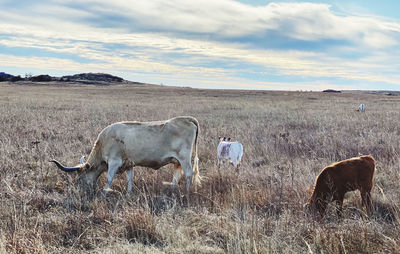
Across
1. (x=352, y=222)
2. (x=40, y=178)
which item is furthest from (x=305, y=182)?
(x=40, y=178)

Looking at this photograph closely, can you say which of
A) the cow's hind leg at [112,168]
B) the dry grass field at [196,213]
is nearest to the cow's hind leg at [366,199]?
the dry grass field at [196,213]

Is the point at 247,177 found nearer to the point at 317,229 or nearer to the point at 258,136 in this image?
the point at 317,229

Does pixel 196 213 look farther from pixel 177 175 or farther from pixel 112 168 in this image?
pixel 112 168

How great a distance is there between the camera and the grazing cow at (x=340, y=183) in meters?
5.25

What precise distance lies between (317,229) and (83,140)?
→ 8.94 metres

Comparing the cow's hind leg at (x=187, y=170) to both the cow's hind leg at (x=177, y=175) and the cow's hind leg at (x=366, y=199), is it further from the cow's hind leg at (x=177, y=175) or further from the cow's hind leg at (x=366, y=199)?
the cow's hind leg at (x=366, y=199)

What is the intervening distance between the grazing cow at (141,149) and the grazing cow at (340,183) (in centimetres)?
267

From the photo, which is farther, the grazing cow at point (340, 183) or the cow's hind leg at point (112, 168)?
the cow's hind leg at point (112, 168)

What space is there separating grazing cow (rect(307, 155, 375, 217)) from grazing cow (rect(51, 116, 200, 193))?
267cm

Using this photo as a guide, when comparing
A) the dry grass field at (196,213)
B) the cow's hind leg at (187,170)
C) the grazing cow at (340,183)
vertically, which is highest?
the grazing cow at (340,183)

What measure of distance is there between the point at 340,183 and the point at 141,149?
3804mm

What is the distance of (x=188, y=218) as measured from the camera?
536 cm

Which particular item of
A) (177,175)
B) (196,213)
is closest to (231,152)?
(177,175)

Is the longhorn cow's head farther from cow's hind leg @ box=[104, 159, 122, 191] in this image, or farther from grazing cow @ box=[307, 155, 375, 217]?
grazing cow @ box=[307, 155, 375, 217]
